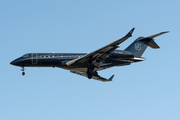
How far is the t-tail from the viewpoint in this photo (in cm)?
5144

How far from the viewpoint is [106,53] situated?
45594 mm

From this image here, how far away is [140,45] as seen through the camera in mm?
51969

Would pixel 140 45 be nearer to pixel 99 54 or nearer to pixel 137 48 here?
pixel 137 48

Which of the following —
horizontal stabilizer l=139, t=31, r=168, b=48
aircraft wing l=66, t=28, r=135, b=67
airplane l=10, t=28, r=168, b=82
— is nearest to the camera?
aircraft wing l=66, t=28, r=135, b=67

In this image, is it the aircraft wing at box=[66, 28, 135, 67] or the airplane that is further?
the airplane

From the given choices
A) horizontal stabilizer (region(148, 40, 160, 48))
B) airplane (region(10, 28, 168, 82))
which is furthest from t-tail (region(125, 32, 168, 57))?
airplane (region(10, 28, 168, 82))

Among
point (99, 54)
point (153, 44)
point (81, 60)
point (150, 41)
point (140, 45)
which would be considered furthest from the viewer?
point (140, 45)

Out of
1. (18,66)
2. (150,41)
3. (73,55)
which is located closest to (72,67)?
(73,55)

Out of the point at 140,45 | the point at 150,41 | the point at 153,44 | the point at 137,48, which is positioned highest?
the point at 150,41

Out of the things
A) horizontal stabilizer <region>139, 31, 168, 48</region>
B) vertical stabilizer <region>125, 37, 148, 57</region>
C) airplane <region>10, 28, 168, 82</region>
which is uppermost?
horizontal stabilizer <region>139, 31, 168, 48</region>

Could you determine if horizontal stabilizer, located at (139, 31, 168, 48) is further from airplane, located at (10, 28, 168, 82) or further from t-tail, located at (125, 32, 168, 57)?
airplane, located at (10, 28, 168, 82)

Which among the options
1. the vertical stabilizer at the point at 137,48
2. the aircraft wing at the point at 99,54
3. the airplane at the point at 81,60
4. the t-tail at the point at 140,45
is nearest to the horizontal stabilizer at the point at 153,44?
the t-tail at the point at 140,45

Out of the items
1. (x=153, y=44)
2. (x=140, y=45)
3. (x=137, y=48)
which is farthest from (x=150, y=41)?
(x=137, y=48)

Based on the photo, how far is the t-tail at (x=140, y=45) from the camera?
5144 centimetres
